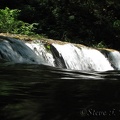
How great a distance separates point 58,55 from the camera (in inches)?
527

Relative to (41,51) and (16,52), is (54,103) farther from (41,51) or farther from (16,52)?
(41,51)

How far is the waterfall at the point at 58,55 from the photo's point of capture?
1102 centimetres

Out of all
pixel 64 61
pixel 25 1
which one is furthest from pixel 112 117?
pixel 25 1

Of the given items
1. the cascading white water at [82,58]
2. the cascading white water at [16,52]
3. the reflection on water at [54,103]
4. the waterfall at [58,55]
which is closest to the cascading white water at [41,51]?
the waterfall at [58,55]

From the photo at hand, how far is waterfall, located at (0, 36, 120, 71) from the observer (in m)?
11.0

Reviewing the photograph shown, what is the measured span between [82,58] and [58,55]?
4.82 ft

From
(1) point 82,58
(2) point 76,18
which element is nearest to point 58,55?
(1) point 82,58

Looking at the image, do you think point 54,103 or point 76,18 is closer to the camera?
point 54,103

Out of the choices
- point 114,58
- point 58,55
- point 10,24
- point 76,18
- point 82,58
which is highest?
point 76,18

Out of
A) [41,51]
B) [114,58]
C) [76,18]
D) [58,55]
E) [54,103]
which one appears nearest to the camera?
[54,103]

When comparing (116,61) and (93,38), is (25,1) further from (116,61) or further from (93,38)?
(116,61)

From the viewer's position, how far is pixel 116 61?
16250 millimetres

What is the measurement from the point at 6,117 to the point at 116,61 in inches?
541

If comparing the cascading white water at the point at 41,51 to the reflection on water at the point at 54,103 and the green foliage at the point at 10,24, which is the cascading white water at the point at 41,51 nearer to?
the green foliage at the point at 10,24
